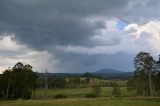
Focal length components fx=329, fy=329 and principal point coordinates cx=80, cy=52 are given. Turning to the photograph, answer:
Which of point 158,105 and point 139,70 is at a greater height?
point 139,70

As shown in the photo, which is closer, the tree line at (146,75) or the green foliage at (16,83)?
the tree line at (146,75)

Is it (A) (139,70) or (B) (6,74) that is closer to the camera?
(A) (139,70)

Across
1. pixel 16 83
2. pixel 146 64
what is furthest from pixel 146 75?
pixel 16 83

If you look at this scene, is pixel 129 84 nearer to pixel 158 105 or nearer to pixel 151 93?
pixel 151 93

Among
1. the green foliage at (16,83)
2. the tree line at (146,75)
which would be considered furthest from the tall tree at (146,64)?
the green foliage at (16,83)

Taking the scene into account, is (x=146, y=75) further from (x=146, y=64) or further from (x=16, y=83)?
(x=16, y=83)

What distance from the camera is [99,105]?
194 feet

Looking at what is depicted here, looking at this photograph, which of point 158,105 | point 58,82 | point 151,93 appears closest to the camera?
point 158,105

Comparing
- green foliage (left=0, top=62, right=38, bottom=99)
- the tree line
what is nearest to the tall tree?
the tree line

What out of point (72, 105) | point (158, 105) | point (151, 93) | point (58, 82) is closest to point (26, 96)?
point (151, 93)

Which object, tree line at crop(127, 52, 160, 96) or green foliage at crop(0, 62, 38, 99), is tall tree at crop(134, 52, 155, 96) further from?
green foliage at crop(0, 62, 38, 99)

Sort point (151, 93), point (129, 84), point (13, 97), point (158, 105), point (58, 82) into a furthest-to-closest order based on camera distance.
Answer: point (58, 82) < point (13, 97) < point (129, 84) < point (151, 93) < point (158, 105)

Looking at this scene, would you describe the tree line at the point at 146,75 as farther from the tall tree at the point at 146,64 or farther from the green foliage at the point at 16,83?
the green foliage at the point at 16,83

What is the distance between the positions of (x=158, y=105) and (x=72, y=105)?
50.2 feet
